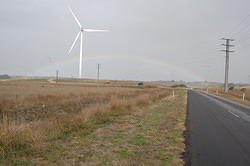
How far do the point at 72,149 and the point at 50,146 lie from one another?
2.26ft

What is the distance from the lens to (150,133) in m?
8.73

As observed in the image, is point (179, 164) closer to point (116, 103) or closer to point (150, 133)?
point (150, 133)

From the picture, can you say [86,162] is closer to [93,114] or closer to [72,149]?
[72,149]

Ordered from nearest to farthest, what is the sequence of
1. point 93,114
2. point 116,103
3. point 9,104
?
point 93,114 < point 116,103 < point 9,104

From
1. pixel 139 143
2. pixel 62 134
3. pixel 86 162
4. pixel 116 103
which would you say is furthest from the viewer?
pixel 116 103

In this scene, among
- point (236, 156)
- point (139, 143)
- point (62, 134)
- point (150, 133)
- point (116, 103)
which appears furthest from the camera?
point (116, 103)

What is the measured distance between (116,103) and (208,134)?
26.6 feet

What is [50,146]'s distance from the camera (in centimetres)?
650

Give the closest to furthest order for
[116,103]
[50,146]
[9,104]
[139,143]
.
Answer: [50,146] < [139,143] < [116,103] < [9,104]

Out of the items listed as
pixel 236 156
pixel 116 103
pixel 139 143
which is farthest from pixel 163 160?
pixel 116 103

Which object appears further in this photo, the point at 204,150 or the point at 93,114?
the point at 93,114

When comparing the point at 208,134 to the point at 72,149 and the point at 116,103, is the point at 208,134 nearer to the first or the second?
the point at 72,149

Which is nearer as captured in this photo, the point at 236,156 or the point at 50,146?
the point at 236,156

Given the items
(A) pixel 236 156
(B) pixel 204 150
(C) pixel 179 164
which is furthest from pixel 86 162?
(A) pixel 236 156
